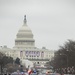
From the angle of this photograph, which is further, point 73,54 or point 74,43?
point 74,43

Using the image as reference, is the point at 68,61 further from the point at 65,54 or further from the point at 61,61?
the point at 61,61

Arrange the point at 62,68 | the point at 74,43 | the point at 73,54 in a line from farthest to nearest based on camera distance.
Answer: the point at 62,68 < the point at 74,43 < the point at 73,54

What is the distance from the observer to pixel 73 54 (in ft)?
337

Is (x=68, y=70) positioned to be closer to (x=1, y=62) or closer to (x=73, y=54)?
(x=73, y=54)

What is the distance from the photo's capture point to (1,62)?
114812mm

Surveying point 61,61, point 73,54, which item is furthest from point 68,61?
point 61,61

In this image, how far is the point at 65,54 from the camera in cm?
10700

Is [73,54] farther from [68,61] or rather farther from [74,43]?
[74,43]

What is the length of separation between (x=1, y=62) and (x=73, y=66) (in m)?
15.9

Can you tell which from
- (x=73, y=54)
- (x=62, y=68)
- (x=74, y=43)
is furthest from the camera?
(x=62, y=68)

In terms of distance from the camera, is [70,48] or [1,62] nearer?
[70,48]

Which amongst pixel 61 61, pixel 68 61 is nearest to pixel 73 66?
pixel 68 61

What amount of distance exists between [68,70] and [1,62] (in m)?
13.7

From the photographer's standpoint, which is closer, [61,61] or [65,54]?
[65,54]
